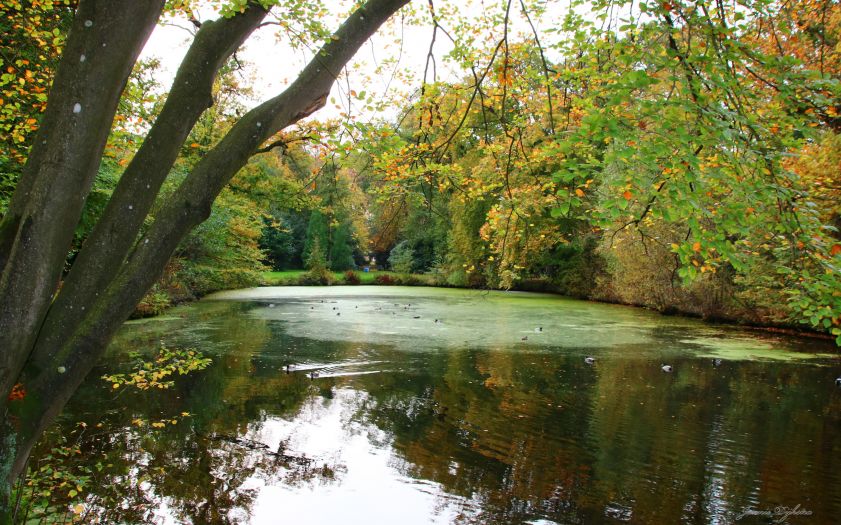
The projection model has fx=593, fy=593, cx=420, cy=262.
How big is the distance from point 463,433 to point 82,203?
5418 mm

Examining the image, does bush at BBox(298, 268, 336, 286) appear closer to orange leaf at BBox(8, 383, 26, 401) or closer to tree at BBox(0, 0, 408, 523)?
tree at BBox(0, 0, 408, 523)

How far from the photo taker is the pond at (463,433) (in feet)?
16.1

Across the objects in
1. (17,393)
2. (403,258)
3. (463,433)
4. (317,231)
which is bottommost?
(463,433)

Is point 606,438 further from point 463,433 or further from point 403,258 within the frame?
point 403,258

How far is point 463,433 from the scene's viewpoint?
6746mm

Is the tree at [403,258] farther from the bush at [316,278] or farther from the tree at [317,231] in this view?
the bush at [316,278]

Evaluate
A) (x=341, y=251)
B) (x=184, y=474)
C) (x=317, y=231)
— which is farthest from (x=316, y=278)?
(x=184, y=474)

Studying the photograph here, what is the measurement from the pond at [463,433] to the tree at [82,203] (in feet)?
9.51

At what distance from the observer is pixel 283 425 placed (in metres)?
6.90

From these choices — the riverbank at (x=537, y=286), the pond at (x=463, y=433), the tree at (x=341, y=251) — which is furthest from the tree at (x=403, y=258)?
the pond at (x=463, y=433)

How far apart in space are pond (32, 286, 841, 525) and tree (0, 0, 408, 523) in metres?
2.90

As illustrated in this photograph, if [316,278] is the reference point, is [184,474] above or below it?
below

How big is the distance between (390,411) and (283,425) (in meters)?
1.38

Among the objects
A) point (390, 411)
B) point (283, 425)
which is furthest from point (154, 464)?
point (390, 411)
